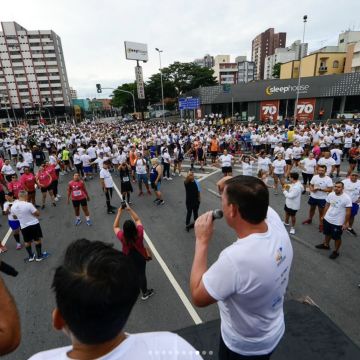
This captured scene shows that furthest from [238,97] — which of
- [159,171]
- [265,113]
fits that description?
[159,171]

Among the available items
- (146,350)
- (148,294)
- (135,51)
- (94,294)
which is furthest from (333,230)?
(135,51)

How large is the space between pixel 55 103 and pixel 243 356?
308 feet

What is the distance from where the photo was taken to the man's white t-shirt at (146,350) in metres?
0.95

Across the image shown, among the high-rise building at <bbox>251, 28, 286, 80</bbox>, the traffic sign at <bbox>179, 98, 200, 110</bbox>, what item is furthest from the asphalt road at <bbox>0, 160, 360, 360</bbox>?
the high-rise building at <bbox>251, 28, 286, 80</bbox>

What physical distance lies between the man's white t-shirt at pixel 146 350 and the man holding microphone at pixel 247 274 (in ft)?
1.82

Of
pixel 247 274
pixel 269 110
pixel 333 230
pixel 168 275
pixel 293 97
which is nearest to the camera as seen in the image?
pixel 247 274

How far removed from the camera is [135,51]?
1730 inches

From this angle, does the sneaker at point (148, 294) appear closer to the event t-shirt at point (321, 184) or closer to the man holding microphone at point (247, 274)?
the man holding microphone at point (247, 274)

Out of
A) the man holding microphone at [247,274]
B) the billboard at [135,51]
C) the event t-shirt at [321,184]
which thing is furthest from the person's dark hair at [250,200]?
the billboard at [135,51]

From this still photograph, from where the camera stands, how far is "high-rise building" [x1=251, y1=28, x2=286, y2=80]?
133250 millimetres

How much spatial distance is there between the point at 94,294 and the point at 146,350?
12.8 inches

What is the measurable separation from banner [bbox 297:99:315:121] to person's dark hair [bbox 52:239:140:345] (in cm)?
3621

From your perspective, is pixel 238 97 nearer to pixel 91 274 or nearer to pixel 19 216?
pixel 19 216

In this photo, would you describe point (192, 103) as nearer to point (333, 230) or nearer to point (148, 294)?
point (333, 230)
